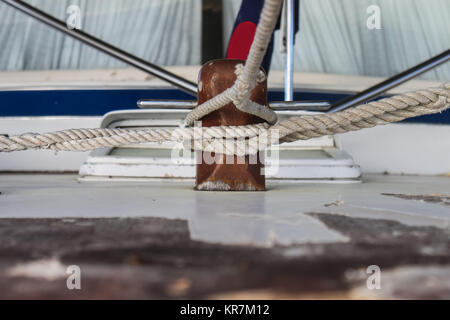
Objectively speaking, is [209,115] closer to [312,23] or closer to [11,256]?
[11,256]

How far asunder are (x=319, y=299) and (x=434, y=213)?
347 mm

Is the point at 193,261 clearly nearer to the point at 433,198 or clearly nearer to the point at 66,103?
the point at 433,198

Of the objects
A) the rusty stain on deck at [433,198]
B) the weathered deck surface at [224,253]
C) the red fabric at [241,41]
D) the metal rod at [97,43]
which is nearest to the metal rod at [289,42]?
the red fabric at [241,41]

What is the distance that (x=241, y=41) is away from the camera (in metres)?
1.25

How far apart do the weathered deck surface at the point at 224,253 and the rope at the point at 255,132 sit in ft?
0.83

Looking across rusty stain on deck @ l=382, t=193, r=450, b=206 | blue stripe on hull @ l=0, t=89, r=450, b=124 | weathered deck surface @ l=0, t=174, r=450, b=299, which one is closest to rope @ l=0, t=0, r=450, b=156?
rusty stain on deck @ l=382, t=193, r=450, b=206

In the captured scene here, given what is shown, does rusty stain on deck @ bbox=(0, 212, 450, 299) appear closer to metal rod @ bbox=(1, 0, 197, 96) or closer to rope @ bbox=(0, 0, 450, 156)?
rope @ bbox=(0, 0, 450, 156)

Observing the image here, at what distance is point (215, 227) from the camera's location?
1.55ft

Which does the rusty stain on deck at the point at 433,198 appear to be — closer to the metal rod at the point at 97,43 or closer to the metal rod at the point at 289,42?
the metal rod at the point at 289,42

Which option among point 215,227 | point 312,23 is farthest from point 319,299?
point 312,23

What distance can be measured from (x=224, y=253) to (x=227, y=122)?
1.78ft

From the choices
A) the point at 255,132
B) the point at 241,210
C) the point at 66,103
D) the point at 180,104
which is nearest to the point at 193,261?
the point at 241,210

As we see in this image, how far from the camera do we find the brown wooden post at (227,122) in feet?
2.89
